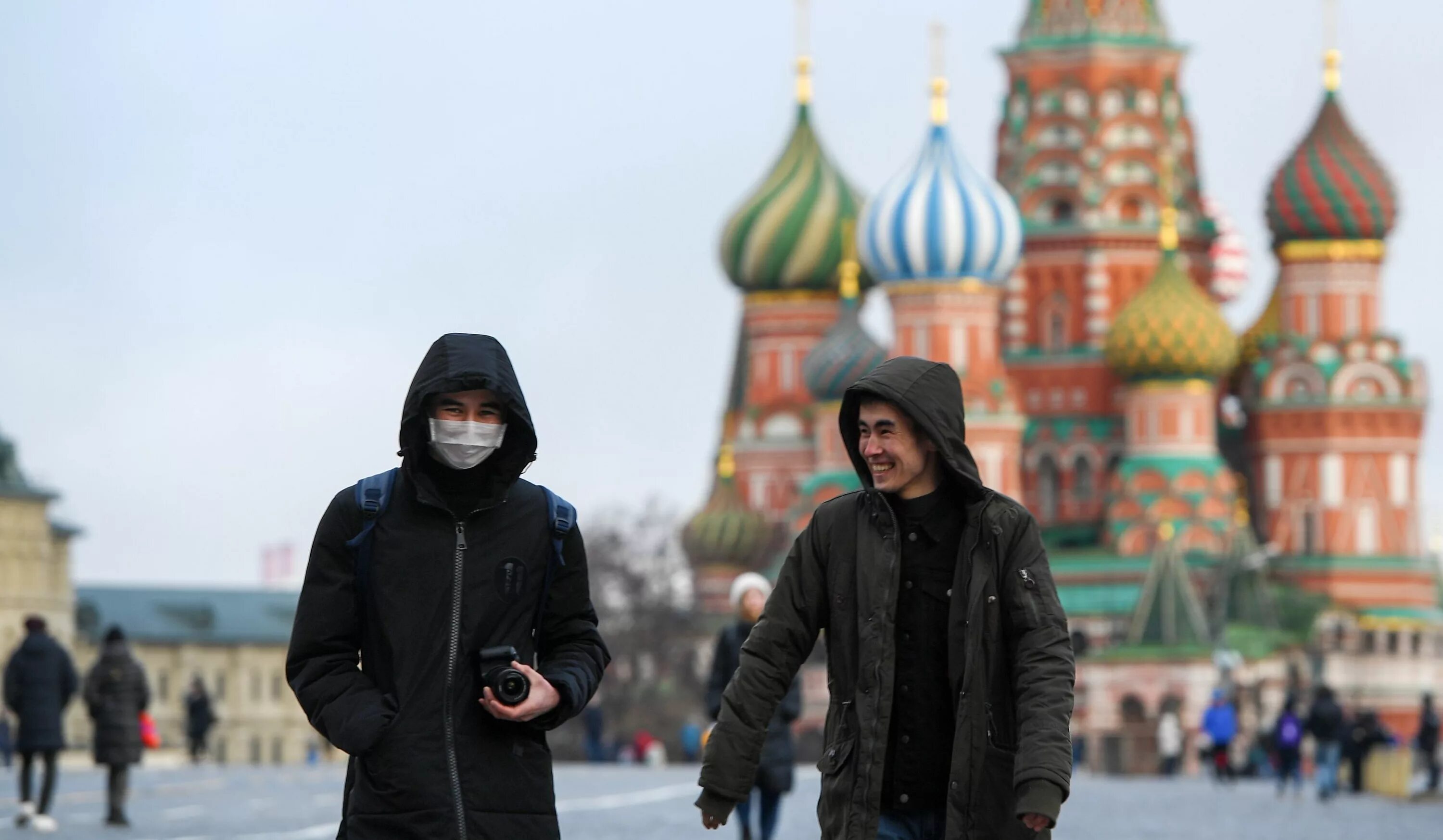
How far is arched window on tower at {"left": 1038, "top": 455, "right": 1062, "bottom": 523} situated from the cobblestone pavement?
116ft

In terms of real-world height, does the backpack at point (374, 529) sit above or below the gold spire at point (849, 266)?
below

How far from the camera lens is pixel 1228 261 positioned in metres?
81.4

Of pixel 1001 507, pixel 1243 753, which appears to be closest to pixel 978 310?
pixel 1243 753

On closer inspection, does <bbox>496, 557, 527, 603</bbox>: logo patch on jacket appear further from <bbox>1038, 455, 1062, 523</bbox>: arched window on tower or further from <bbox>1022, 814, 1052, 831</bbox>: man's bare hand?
<bbox>1038, 455, 1062, 523</bbox>: arched window on tower

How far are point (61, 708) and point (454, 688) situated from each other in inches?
465

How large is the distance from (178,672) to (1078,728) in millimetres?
49430

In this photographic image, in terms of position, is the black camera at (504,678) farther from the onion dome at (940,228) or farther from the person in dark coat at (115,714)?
the onion dome at (940,228)

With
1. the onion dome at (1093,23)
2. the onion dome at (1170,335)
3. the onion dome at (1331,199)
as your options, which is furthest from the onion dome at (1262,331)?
the onion dome at (1093,23)

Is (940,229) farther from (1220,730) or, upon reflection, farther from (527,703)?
(527,703)

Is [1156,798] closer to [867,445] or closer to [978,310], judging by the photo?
[867,445]

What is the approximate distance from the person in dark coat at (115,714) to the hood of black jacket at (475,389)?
1249 centimetres

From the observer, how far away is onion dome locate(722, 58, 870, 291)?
77.0m

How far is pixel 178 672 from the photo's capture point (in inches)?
4242

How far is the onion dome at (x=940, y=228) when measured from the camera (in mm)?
67000
